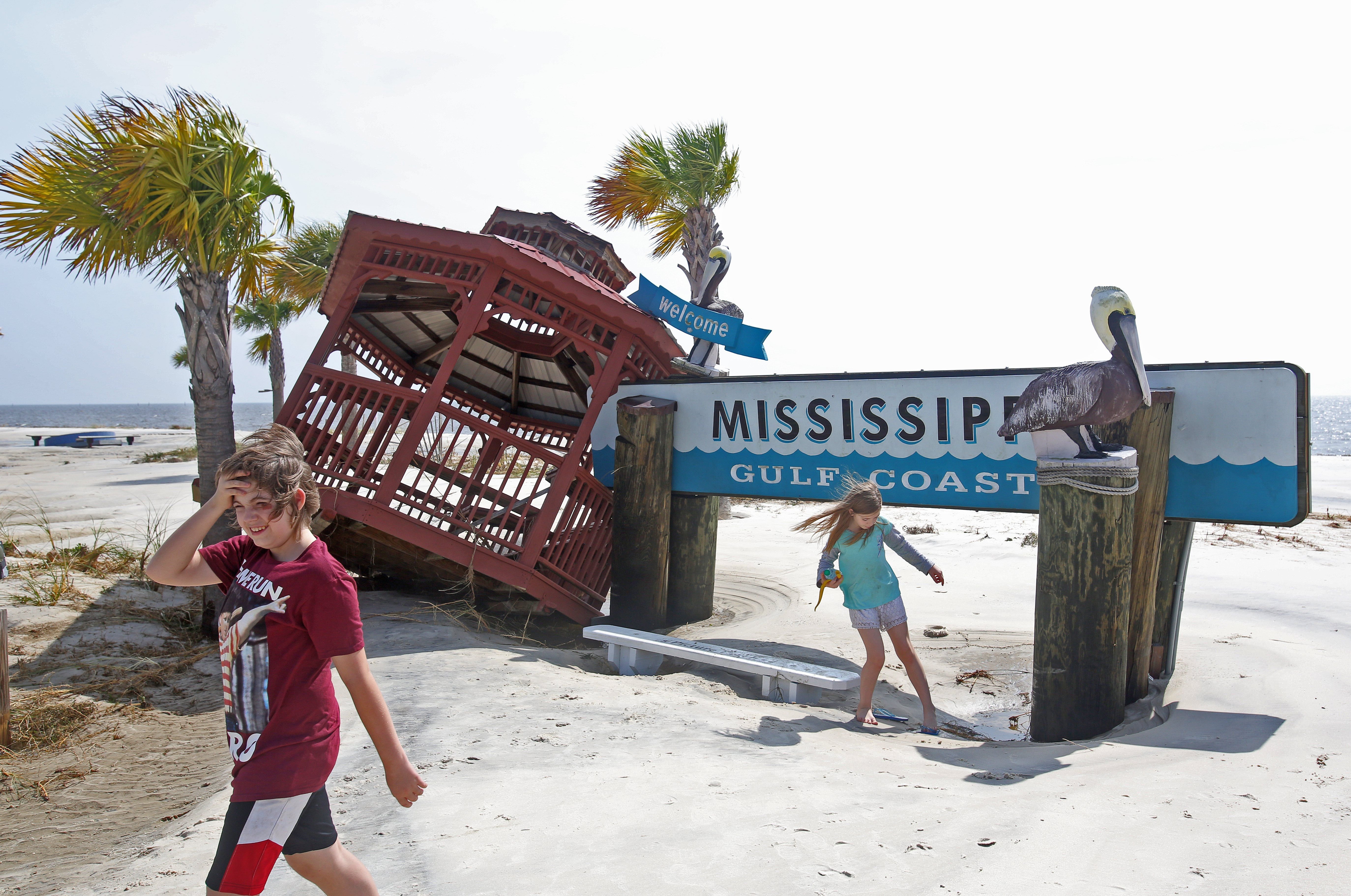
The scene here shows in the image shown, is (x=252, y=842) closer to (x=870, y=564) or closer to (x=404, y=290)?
(x=870, y=564)

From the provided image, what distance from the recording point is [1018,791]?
3385mm

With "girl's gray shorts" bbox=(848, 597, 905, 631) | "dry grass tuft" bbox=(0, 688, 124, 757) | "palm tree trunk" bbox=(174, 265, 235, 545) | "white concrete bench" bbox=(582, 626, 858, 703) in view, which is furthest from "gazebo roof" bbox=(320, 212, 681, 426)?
"dry grass tuft" bbox=(0, 688, 124, 757)

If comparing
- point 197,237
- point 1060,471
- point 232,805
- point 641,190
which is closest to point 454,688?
point 232,805

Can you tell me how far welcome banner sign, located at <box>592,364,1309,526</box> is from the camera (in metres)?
5.18

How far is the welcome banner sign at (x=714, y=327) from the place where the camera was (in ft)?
25.8

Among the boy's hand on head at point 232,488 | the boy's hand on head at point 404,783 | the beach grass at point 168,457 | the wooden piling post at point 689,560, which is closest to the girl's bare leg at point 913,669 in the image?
the wooden piling post at point 689,560

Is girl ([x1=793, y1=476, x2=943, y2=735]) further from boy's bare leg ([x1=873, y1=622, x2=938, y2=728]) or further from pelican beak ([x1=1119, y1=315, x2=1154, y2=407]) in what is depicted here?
pelican beak ([x1=1119, y1=315, x2=1154, y2=407])

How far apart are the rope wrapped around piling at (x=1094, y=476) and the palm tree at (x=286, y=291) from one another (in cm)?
592

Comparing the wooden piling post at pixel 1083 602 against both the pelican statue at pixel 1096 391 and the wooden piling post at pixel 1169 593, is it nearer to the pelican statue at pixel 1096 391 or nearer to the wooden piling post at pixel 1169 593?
the pelican statue at pixel 1096 391

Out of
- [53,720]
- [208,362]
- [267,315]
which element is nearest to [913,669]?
[53,720]

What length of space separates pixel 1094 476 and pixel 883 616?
1459mm

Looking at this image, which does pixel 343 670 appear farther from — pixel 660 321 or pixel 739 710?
pixel 660 321

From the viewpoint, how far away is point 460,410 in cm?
814

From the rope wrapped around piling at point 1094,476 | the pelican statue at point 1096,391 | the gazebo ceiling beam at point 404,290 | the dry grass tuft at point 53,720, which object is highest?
the gazebo ceiling beam at point 404,290
